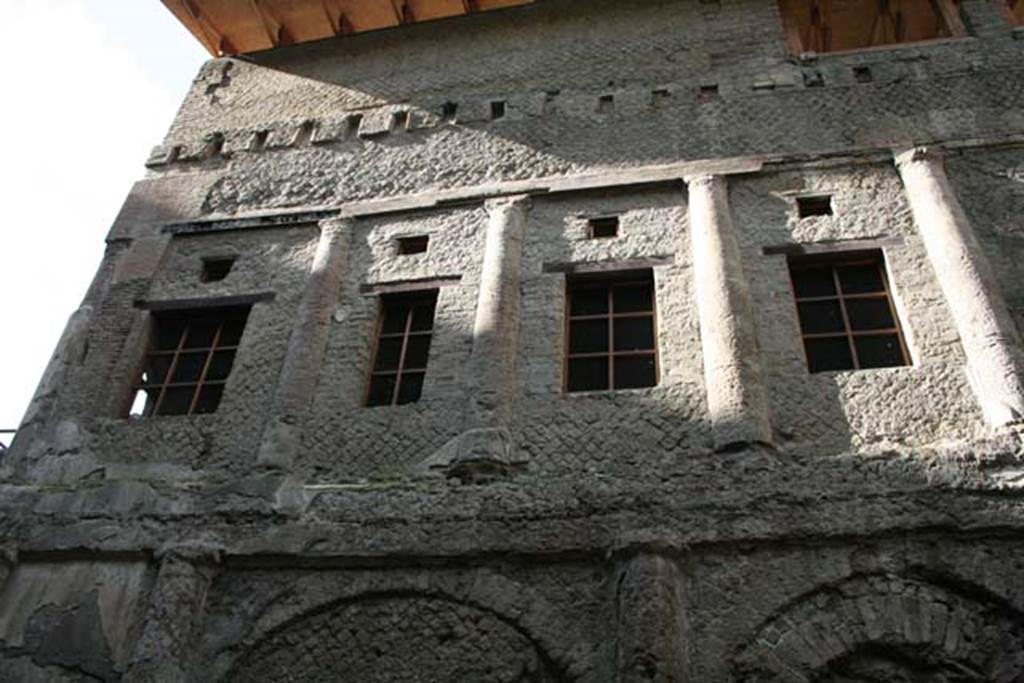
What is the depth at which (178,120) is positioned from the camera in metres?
9.50

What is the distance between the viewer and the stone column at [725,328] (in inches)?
214

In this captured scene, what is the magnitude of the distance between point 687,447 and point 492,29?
6215 millimetres

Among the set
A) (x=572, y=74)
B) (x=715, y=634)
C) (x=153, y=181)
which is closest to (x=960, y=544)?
(x=715, y=634)

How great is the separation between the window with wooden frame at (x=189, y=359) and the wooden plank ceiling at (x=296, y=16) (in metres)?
4.68

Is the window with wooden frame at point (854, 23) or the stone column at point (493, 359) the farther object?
the window with wooden frame at point (854, 23)

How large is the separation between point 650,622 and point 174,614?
2975 millimetres

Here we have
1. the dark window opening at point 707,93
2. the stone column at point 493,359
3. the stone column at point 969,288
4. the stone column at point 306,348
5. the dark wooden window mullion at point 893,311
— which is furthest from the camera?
the dark window opening at point 707,93

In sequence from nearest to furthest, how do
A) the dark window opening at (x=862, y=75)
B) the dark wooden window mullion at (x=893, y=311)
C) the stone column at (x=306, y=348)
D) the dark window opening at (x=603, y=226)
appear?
1. the dark wooden window mullion at (x=893, y=311)
2. the stone column at (x=306, y=348)
3. the dark window opening at (x=603, y=226)
4. the dark window opening at (x=862, y=75)

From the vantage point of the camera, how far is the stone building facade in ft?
15.6

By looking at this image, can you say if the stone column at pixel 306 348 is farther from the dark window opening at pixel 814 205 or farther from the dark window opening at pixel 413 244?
the dark window opening at pixel 814 205

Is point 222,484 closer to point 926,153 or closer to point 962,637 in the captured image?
point 962,637

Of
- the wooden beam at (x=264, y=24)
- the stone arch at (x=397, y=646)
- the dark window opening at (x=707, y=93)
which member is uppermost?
the wooden beam at (x=264, y=24)

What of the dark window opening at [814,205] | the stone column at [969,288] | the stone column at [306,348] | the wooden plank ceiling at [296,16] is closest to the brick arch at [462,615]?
the stone column at [306,348]

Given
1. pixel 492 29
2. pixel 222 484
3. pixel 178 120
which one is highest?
pixel 492 29
